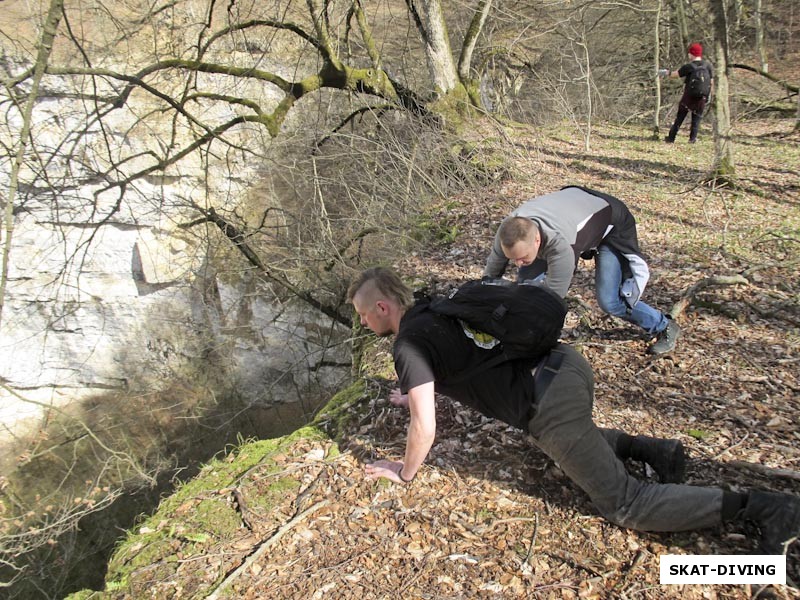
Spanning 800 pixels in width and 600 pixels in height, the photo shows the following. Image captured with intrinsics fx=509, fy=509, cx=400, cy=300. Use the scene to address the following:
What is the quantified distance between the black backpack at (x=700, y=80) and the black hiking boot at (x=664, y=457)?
10.1m

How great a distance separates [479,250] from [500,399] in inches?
161

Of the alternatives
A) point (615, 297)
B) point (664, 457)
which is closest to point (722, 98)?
point (615, 297)

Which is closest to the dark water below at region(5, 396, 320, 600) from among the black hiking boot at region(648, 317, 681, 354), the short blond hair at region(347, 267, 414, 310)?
the short blond hair at region(347, 267, 414, 310)

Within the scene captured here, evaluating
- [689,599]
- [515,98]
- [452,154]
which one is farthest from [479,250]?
[515,98]

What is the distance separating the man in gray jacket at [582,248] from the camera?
3121 mm

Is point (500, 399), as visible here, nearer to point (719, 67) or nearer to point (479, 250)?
point (479, 250)

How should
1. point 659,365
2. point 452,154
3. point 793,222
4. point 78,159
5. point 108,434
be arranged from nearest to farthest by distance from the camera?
point 659,365 → point 793,222 → point 78,159 → point 452,154 → point 108,434

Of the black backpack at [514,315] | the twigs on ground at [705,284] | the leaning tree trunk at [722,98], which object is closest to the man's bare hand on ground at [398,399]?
the black backpack at [514,315]

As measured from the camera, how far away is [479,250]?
6355mm

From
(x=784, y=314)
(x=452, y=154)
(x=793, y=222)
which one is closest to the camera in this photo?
(x=784, y=314)

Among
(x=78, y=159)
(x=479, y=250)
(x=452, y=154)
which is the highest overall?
(x=78, y=159)

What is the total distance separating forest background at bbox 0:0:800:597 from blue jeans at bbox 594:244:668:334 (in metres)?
0.29

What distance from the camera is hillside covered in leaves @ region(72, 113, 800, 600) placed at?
7.76ft

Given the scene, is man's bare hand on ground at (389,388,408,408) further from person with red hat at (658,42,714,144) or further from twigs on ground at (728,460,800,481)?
person with red hat at (658,42,714,144)
